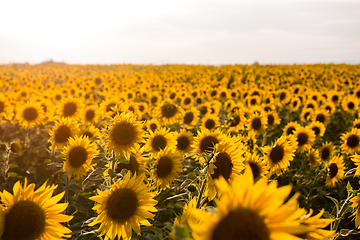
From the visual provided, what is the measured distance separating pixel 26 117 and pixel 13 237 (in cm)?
580

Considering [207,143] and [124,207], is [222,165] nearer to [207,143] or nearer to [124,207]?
[124,207]

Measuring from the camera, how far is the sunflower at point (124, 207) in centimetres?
236

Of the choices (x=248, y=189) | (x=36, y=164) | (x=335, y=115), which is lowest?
(x=36, y=164)

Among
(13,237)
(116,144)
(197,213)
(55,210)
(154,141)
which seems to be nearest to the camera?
(197,213)

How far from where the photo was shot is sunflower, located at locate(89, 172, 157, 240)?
7.74 ft

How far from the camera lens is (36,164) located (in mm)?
6375

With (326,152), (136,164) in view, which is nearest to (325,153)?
(326,152)

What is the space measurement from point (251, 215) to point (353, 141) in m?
6.37

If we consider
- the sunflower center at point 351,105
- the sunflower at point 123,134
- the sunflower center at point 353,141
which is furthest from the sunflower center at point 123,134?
the sunflower center at point 351,105

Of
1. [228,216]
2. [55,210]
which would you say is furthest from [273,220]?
[55,210]

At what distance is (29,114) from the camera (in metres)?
6.62

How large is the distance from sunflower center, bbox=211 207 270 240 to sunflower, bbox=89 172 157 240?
4.43 feet

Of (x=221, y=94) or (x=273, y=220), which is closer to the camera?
(x=273, y=220)

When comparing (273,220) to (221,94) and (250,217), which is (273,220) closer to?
(250,217)
